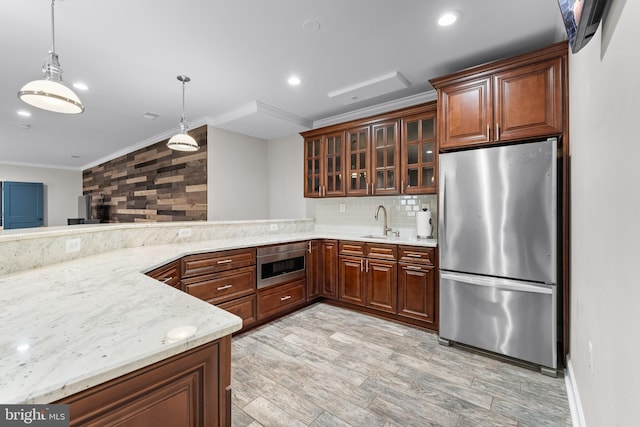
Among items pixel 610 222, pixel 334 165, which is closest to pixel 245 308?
pixel 334 165

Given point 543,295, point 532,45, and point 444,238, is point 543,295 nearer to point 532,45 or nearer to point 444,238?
point 444,238

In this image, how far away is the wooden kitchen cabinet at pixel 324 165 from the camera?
388 cm

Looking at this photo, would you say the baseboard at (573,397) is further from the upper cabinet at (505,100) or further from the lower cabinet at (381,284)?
the upper cabinet at (505,100)

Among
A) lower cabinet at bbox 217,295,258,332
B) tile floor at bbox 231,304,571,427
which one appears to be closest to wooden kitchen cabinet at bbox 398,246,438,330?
tile floor at bbox 231,304,571,427

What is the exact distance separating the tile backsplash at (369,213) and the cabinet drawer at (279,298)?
1.21 m

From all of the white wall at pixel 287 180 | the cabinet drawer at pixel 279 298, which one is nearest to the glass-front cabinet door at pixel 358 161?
the white wall at pixel 287 180

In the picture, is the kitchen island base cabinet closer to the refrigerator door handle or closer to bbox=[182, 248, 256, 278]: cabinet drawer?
bbox=[182, 248, 256, 278]: cabinet drawer

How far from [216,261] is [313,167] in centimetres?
213

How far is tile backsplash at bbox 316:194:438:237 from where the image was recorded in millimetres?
3564

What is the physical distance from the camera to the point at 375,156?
352 cm

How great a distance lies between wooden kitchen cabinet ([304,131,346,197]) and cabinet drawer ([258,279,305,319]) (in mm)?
1355

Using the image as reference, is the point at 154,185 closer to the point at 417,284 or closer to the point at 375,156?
the point at 375,156

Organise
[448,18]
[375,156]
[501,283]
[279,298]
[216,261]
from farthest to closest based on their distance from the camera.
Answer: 1. [375,156]
2. [279,298]
3. [216,261]
4. [501,283]
5. [448,18]

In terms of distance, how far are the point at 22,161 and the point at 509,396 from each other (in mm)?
11677
